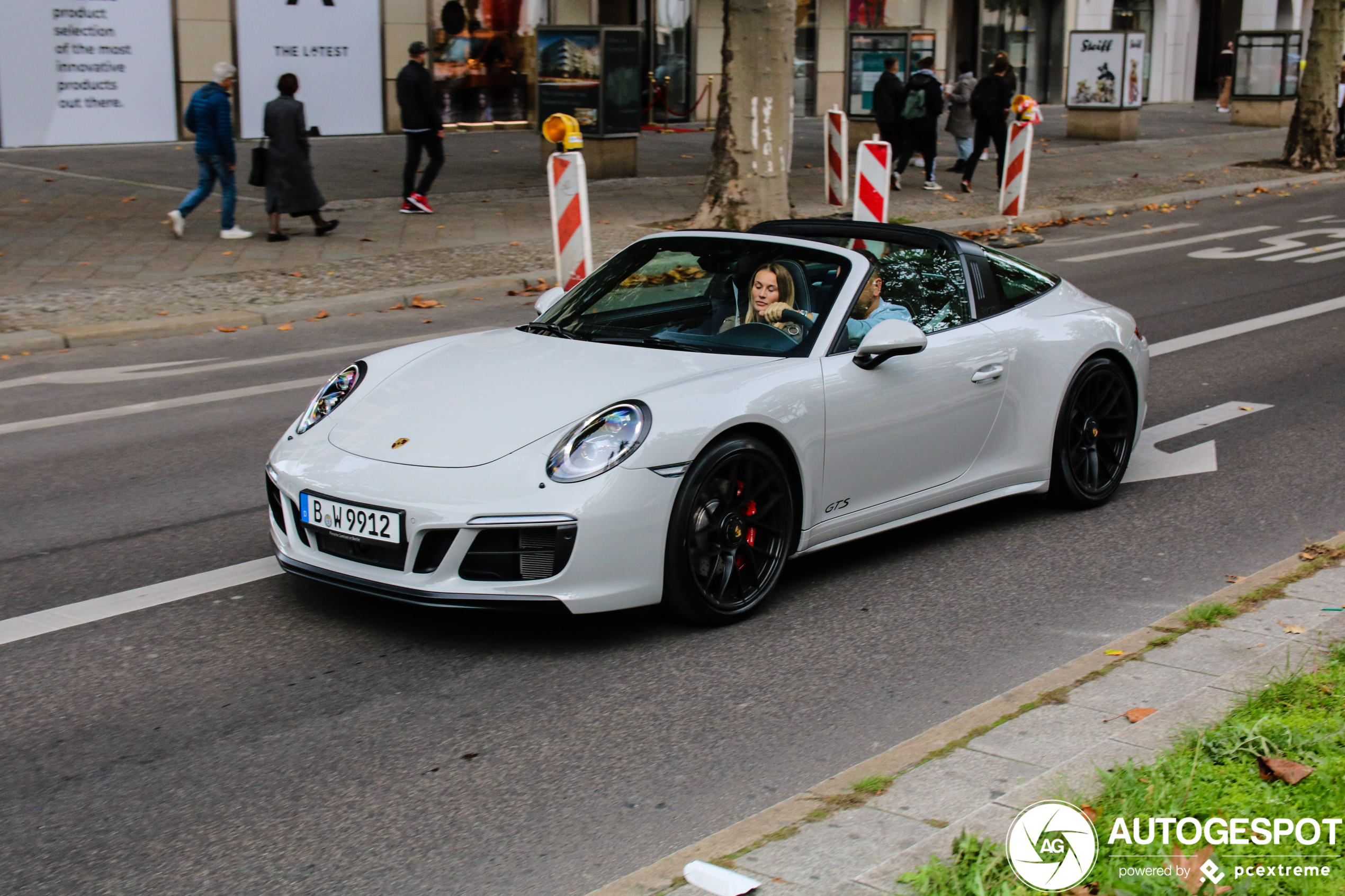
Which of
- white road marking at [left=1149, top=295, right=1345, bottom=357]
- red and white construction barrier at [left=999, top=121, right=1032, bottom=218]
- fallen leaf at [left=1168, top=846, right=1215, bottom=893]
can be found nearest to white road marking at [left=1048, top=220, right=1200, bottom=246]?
red and white construction barrier at [left=999, top=121, right=1032, bottom=218]

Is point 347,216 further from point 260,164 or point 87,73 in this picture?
point 87,73

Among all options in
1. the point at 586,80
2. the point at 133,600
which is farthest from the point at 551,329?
the point at 586,80

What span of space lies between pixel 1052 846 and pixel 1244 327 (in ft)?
29.1

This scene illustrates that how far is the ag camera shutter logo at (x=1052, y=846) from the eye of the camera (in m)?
3.08

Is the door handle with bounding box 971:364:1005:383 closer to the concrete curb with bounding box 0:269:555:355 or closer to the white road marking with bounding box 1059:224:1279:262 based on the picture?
the concrete curb with bounding box 0:269:555:355


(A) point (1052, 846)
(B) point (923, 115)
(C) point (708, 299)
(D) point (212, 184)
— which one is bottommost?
(A) point (1052, 846)

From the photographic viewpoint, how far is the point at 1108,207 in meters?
19.4

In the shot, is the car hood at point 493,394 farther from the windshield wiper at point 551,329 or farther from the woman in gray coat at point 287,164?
the woman in gray coat at point 287,164

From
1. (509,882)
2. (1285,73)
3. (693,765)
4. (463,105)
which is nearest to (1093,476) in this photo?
(693,765)

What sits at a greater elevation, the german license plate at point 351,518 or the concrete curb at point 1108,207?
the concrete curb at point 1108,207

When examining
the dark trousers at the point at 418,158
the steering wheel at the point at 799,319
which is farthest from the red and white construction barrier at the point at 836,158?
the steering wheel at the point at 799,319

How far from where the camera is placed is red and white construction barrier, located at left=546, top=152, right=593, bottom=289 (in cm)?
1264

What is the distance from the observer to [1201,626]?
15.6ft

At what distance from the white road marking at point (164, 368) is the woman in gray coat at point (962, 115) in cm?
1268
